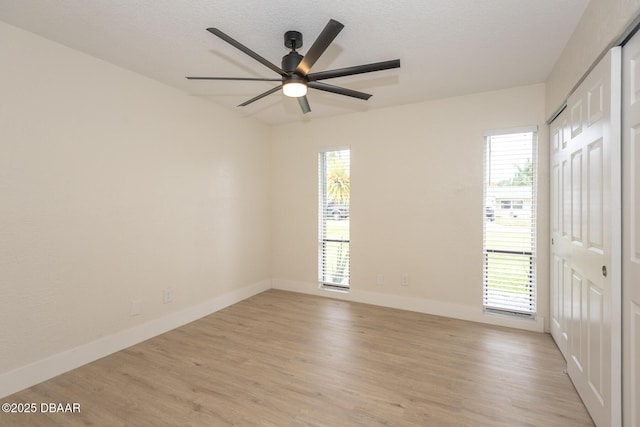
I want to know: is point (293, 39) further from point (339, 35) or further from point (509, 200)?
point (509, 200)

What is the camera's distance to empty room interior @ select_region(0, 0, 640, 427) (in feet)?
6.57

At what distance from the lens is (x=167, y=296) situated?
345 cm

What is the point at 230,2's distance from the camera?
2014mm

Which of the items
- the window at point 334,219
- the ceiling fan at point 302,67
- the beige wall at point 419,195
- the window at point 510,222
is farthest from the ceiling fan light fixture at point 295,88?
the window at point 510,222

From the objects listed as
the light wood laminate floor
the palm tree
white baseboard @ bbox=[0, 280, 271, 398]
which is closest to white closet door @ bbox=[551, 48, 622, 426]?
the light wood laminate floor

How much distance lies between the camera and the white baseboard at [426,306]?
135 inches

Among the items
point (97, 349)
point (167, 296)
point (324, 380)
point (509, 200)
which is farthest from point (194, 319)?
point (509, 200)

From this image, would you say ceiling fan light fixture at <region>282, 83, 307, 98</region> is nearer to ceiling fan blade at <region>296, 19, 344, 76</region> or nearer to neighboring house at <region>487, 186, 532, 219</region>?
ceiling fan blade at <region>296, 19, 344, 76</region>

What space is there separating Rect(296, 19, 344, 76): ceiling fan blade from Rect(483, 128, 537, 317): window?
8.66 ft

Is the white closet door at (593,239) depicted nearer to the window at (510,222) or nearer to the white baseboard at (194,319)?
the window at (510,222)

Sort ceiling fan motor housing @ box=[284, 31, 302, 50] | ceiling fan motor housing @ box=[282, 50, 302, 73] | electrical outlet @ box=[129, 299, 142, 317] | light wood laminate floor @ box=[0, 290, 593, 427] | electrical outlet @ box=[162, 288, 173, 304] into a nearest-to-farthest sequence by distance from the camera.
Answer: light wood laminate floor @ box=[0, 290, 593, 427]
ceiling fan motor housing @ box=[282, 50, 302, 73]
ceiling fan motor housing @ box=[284, 31, 302, 50]
electrical outlet @ box=[129, 299, 142, 317]
electrical outlet @ box=[162, 288, 173, 304]

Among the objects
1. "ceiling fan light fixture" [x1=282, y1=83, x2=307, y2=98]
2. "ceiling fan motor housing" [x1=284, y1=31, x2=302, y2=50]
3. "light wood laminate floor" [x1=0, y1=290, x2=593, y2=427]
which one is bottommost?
"light wood laminate floor" [x1=0, y1=290, x2=593, y2=427]

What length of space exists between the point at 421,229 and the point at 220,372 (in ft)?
9.38

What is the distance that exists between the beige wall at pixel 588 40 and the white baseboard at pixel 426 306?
2.30 metres
